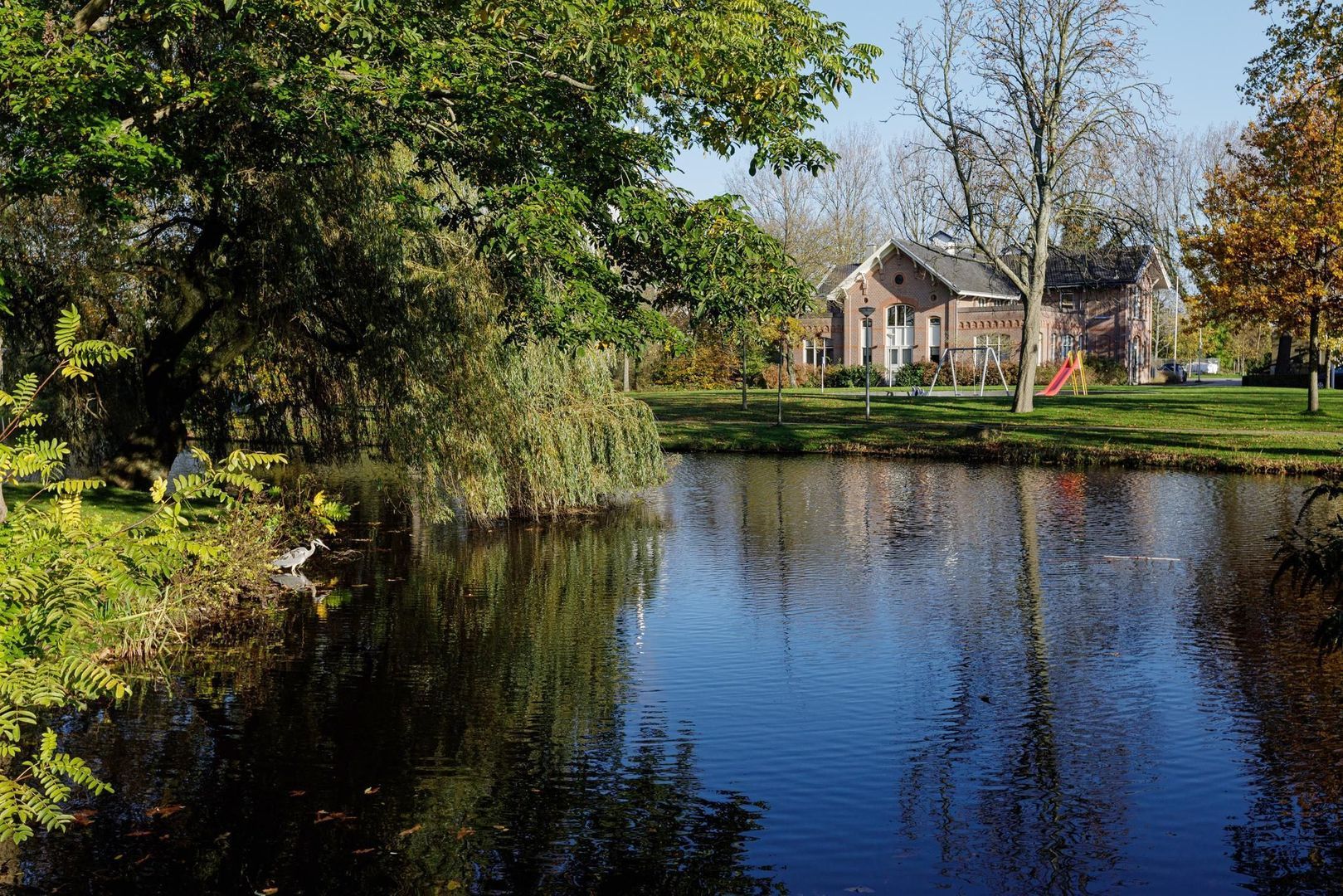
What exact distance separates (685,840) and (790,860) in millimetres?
678

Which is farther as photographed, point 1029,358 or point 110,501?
point 1029,358

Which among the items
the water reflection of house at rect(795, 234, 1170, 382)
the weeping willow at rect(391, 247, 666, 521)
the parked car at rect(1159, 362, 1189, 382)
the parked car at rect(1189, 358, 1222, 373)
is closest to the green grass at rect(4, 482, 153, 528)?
the weeping willow at rect(391, 247, 666, 521)

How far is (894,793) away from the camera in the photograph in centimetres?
884

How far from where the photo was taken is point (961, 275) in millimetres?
66812

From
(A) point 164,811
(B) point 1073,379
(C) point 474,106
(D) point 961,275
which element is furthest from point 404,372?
(D) point 961,275

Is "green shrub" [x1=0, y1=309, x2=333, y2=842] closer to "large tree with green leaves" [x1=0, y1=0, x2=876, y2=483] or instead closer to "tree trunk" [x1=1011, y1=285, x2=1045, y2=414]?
"large tree with green leaves" [x1=0, y1=0, x2=876, y2=483]

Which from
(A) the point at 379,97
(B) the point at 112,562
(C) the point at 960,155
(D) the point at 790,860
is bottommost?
(D) the point at 790,860

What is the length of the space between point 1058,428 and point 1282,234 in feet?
25.0

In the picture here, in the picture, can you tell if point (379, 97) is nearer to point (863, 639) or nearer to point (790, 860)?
point (863, 639)

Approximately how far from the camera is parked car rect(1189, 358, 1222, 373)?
304 feet

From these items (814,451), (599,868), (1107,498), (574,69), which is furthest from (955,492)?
(599,868)

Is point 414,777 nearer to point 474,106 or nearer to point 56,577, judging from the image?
point 56,577

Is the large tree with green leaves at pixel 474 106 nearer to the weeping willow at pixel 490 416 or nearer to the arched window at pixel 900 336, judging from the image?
the weeping willow at pixel 490 416

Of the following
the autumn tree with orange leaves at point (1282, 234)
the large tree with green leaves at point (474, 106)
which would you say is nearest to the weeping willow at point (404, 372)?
the large tree with green leaves at point (474, 106)
